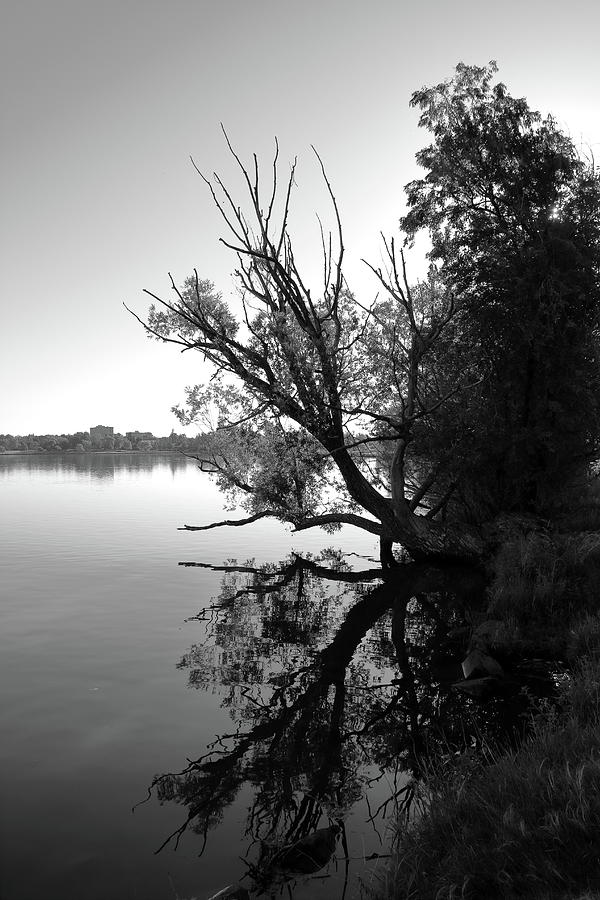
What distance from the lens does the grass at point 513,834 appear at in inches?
193

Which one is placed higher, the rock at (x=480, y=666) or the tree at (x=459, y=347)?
the tree at (x=459, y=347)

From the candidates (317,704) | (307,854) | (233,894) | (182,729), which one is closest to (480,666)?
(317,704)

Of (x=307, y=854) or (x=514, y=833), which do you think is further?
(x=307, y=854)

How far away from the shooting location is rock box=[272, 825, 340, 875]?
22.5 ft

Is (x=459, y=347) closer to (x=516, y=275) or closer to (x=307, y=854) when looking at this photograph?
(x=516, y=275)

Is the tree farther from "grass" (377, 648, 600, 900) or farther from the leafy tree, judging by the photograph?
"grass" (377, 648, 600, 900)

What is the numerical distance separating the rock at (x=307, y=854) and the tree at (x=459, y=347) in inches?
575

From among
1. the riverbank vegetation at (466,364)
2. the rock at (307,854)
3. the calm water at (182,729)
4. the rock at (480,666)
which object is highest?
the riverbank vegetation at (466,364)

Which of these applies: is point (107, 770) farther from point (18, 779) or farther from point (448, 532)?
point (448, 532)

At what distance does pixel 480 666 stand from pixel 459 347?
44.9 ft

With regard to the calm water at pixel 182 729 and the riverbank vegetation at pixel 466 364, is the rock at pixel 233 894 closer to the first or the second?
the calm water at pixel 182 729

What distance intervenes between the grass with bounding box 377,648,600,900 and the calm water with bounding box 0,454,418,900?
114 cm

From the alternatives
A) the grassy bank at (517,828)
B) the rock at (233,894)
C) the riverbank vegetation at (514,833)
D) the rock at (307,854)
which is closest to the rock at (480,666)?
the grassy bank at (517,828)

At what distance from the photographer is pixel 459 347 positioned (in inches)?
905
